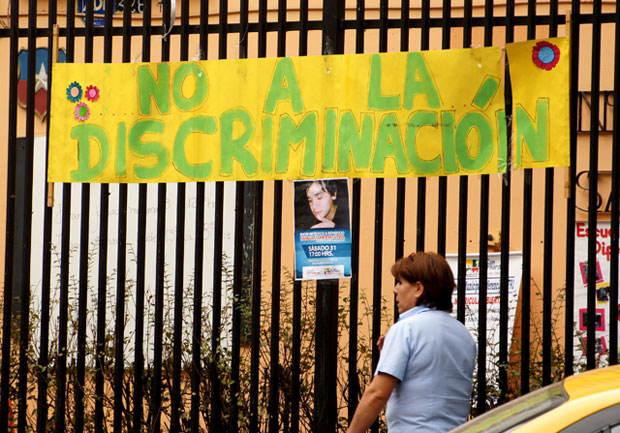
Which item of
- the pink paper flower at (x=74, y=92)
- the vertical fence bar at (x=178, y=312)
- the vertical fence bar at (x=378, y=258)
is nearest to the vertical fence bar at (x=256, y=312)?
the vertical fence bar at (x=178, y=312)

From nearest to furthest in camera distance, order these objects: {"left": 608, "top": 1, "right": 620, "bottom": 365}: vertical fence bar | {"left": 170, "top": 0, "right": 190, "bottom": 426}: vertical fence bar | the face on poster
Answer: {"left": 608, "top": 1, "right": 620, "bottom": 365}: vertical fence bar
the face on poster
{"left": 170, "top": 0, "right": 190, "bottom": 426}: vertical fence bar

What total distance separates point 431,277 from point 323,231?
1438 mm

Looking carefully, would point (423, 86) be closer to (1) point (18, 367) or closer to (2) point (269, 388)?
(2) point (269, 388)

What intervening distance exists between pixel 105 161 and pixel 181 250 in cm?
75

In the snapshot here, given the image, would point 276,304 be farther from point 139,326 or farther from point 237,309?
point 139,326

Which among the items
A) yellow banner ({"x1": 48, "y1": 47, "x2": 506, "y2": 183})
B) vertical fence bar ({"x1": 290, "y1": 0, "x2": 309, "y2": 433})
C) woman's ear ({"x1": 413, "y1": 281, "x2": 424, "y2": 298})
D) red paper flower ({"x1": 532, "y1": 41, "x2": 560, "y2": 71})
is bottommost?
vertical fence bar ({"x1": 290, "y1": 0, "x2": 309, "y2": 433})

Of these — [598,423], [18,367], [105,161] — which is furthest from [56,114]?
[598,423]

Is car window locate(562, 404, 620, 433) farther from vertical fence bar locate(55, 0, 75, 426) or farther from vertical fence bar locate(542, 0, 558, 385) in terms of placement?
vertical fence bar locate(55, 0, 75, 426)

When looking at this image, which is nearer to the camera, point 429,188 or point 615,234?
point 615,234

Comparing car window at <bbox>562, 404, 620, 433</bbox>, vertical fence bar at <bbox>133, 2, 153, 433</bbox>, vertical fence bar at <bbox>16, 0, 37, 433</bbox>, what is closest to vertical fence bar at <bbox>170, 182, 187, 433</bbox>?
vertical fence bar at <bbox>133, 2, 153, 433</bbox>

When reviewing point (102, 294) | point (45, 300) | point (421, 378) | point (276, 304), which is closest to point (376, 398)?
point (421, 378)

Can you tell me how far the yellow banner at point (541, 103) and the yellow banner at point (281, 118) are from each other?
0.34 feet

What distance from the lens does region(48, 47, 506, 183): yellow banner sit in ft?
17.1

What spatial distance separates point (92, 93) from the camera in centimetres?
562
